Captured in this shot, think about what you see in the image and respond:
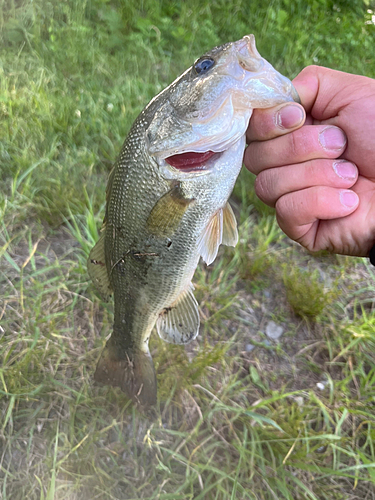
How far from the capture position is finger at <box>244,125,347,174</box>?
1418 mm

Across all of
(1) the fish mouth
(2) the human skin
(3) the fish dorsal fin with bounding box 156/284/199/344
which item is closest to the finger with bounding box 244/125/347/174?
(2) the human skin

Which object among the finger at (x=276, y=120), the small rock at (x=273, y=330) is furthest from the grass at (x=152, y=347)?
the finger at (x=276, y=120)

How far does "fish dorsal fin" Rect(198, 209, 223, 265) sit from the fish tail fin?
71 centimetres

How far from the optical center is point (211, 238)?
1.47 meters

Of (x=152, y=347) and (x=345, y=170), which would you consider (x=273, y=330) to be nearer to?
(x=152, y=347)

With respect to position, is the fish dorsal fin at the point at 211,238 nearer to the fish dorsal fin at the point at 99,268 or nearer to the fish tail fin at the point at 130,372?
the fish dorsal fin at the point at 99,268

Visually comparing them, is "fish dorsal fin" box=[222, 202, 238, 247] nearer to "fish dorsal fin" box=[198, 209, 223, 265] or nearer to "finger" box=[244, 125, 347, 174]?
"fish dorsal fin" box=[198, 209, 223, 265]

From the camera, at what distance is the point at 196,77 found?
50.2 inches

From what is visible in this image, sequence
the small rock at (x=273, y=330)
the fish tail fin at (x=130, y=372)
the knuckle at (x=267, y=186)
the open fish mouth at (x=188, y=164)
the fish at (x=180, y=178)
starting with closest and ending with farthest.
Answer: the fish at (x=180, y=178)
the open fish mouth at (x=188, y=164)
the knuckle at (x=267, y=186)
the fish tail fin at (x=130, y=372)
the small rock at (x=273, y=330)

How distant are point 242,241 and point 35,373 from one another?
5.68 ft

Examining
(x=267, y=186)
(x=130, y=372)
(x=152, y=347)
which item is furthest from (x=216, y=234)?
(x=152, y=347)

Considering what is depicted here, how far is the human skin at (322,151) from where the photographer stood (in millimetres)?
1416

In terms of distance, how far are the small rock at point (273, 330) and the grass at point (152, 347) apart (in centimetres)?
5

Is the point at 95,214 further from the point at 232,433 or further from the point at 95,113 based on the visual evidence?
the point at 232,433
